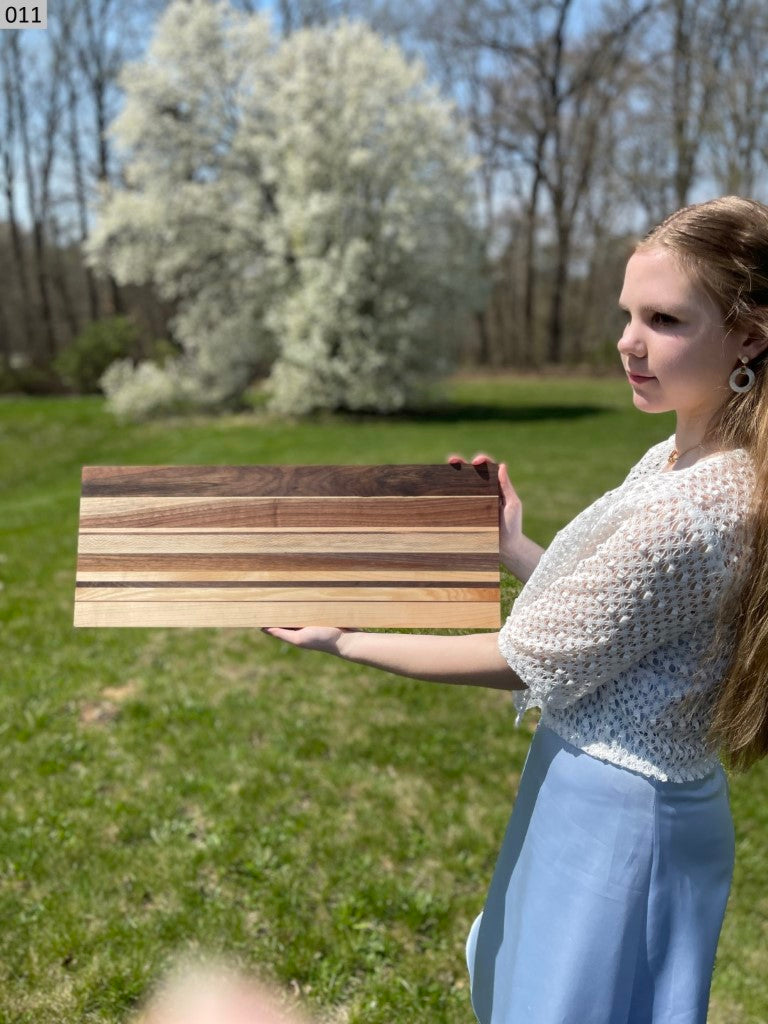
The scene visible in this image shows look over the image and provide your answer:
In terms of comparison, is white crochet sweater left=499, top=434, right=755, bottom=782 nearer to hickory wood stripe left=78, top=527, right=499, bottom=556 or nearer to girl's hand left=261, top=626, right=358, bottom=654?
hickory wood stripe left=78, top=527, right=499, bottom=556

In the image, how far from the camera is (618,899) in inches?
59.4

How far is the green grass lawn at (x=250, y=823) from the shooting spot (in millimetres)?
2850

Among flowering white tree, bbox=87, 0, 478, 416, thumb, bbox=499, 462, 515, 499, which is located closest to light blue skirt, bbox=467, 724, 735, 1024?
thumb, bbox=499, 462, 515, 499

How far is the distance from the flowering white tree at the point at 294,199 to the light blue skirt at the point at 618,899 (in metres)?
15.7

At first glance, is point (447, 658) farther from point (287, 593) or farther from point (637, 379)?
point (637, 379)

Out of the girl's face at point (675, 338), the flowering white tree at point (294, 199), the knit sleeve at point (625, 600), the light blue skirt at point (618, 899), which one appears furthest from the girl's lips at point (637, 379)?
the flowering white tree at point (294, 199)

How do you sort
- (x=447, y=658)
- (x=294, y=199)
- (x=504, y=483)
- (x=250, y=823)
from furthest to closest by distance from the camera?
(x=294, y=199)
(x=250, y=823)
(x=504, y=483)
(x=447, y=658)

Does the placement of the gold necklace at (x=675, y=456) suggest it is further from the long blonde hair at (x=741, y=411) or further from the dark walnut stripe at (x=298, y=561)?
the dark walnut stripe at (x=298, y=561)

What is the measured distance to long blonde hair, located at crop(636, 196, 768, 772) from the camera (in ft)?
4.70

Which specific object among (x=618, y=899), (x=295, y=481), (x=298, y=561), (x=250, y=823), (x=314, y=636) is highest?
(x=295, y=481)

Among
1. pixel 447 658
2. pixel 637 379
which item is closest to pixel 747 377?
pixel 637 379

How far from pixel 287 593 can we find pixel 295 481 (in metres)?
0.23

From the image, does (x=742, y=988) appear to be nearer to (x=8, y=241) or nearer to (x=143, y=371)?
(x=143, y=371)

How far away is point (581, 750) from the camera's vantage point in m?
1.58
